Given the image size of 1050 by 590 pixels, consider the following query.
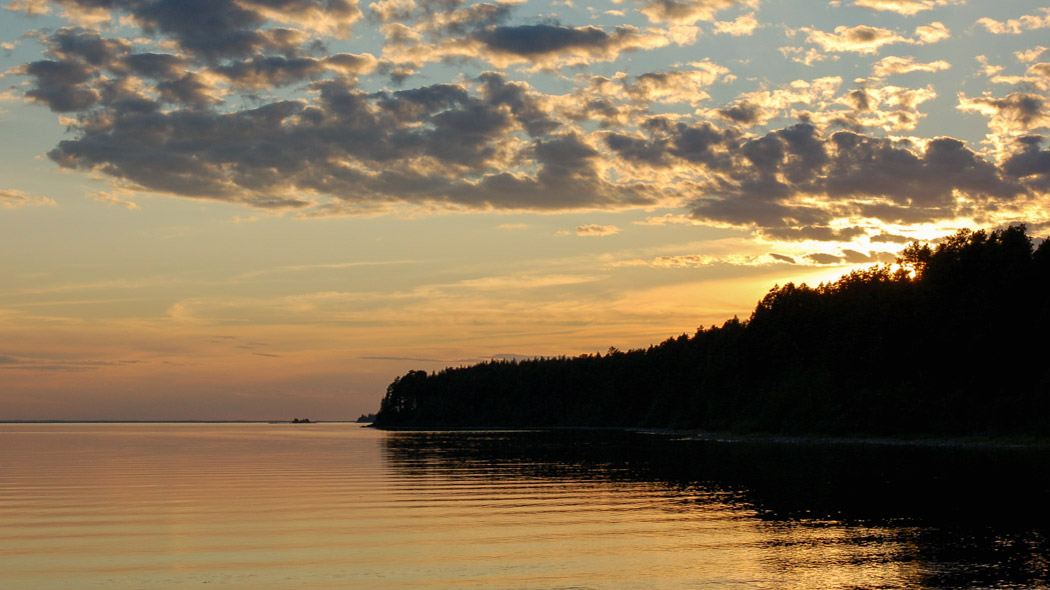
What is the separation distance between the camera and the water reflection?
85.0 feet

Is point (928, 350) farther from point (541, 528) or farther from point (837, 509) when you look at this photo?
point (541, 528)

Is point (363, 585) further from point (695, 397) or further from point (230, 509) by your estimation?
point (695, 397)

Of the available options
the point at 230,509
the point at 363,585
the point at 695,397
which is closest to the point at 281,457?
the point at 230,509

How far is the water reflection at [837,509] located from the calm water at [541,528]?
13 centimetres

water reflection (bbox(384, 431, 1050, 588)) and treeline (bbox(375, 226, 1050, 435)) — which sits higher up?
treeline (bbox(375, 226, 1050, 435))

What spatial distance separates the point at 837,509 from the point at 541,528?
532 inches

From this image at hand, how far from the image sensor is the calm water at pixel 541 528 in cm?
2584

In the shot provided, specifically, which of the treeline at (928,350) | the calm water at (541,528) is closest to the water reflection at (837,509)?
the calm water at (541,528)

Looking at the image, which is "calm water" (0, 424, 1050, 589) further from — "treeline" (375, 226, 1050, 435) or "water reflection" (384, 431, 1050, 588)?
"treeline" (375, 226, 1050, 435)

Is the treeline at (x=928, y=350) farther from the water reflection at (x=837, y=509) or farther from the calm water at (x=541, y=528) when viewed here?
the calm water at (x=541, y=528)

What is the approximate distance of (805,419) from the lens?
132 metres

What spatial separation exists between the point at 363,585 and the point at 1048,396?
94156 millimetres

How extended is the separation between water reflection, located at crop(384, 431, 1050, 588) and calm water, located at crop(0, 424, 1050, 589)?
13 centimetres

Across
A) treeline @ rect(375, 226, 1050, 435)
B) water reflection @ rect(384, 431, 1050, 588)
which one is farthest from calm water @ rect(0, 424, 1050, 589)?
treeline @ rect(375, 226, 1050, 435)
